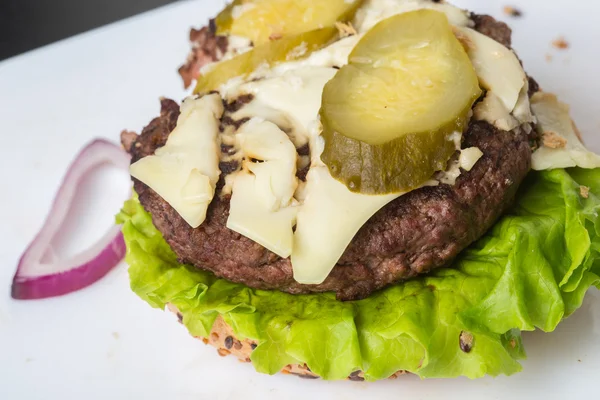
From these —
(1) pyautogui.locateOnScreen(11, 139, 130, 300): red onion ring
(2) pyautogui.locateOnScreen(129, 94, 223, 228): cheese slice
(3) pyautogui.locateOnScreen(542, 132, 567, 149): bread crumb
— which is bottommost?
(1) pyautogui.locateOnScreen(11, 139, 130, 300): red onion ring

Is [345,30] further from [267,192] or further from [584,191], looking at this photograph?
[584,191]

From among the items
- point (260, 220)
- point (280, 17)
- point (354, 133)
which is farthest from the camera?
point (280, 17)

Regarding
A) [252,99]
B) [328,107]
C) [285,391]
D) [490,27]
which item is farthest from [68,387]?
[490,27]

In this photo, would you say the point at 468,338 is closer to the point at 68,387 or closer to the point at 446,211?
the point at 446,211

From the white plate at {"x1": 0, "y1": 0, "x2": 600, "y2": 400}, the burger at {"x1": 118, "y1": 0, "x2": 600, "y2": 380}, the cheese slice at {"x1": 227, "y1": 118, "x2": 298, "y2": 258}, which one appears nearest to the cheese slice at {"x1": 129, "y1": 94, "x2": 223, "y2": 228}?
the burger at {"x1": 118, "y1": 0, "x2": 600, "y2": 380}

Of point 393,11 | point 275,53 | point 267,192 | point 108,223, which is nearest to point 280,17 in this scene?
point 275,53

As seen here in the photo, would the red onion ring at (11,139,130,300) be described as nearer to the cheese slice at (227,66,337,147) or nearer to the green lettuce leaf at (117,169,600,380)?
the green lettuce leaf at (117,169,600,380)

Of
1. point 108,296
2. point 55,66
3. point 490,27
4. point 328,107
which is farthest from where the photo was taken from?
point 55,66
